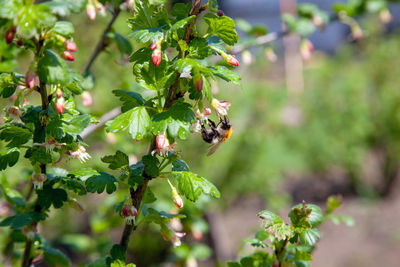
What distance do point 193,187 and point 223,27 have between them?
0.32 m

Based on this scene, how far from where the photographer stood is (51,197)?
897 millimetres


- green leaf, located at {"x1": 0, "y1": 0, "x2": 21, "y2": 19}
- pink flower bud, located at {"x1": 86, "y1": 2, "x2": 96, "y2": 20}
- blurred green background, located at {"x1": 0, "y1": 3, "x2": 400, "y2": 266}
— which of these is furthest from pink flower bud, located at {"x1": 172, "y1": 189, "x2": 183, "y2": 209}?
blurred green background, located at {"x1": 0, "y1": 3, "x2": 400, "y2": 266}

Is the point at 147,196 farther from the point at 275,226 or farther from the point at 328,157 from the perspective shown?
the point at 328,157

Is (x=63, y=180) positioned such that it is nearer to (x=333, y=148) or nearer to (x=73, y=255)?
(x=73, y=255)

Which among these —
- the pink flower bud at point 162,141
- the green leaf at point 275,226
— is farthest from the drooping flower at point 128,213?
the green leaf at point 275,226

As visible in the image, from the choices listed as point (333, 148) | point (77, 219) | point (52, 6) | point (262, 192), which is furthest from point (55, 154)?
point (333, 148)

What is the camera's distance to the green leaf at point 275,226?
32.4 inches

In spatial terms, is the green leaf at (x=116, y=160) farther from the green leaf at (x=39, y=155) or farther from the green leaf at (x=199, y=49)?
the green leaf at (x=199, y=49)

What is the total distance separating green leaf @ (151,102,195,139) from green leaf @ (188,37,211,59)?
0.10m

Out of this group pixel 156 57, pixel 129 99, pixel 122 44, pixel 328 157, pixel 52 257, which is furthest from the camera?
pixel 328 157

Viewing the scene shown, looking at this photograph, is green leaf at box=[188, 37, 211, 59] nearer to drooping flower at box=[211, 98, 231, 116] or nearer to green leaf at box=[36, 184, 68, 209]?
drooping flower at box=[211, 98, 231, 116]

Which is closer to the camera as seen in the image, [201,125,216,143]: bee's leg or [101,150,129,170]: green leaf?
[101,150,129,170]: green leaf

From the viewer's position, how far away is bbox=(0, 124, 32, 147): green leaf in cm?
81

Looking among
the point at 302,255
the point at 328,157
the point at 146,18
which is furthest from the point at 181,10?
the point at 328,157
